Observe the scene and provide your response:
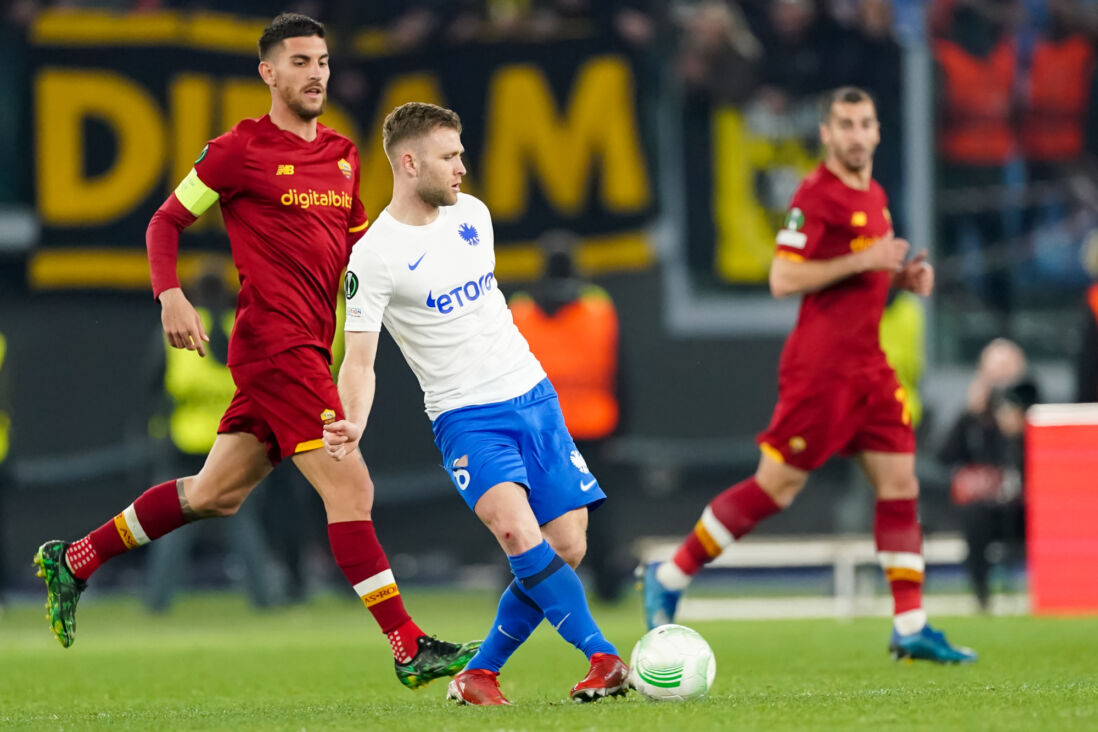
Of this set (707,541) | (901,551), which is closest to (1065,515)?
(901,551)

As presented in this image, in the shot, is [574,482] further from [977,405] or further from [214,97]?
[214,97]

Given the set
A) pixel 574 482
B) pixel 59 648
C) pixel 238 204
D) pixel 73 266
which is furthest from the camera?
pixel 73 266

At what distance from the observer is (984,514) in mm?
11398

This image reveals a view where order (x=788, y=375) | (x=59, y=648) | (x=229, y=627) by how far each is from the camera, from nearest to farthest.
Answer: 1. (x=788, y=375)
2. (x=59, y=648)
3. (x=229, y=627)

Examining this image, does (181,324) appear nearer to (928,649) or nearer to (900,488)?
(900,488)

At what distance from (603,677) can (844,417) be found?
2.27 meters

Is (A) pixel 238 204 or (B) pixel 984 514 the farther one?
(B) pixel 984 514

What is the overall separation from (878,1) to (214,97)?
500 cm

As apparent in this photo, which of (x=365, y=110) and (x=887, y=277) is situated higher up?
(x=365, y=110)

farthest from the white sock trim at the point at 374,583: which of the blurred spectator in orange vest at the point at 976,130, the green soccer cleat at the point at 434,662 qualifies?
the blurred spectator in orange vest at the point at 976,130

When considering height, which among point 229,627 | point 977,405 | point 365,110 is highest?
point 365,110

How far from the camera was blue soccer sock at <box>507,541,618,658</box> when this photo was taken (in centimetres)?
578

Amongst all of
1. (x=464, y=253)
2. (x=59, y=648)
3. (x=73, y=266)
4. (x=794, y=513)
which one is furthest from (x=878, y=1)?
(x=464, y=253)

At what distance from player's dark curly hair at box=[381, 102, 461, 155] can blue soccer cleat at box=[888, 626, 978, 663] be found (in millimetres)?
2962
